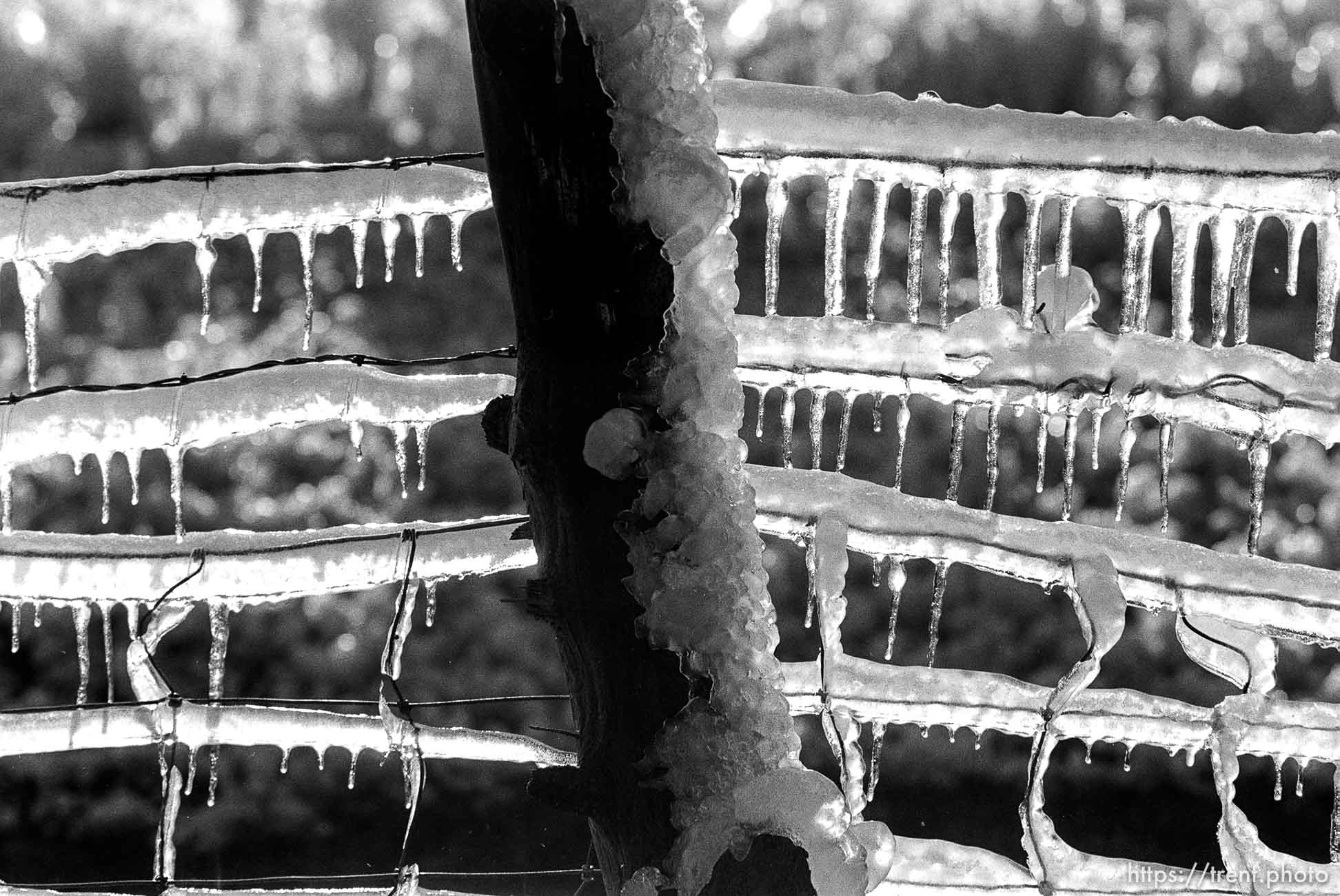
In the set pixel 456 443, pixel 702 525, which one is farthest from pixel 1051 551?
pixel 456 443

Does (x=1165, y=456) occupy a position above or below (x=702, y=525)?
below

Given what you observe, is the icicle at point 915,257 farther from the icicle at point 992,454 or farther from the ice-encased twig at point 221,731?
the ice-encased twig at point 221,731

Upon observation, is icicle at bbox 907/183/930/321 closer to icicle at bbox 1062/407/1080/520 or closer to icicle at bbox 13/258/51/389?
icicle at bbox 1062/407/1080/520

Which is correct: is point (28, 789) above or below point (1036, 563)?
below

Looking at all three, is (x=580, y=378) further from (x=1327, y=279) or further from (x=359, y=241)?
(x=1327, y=279)

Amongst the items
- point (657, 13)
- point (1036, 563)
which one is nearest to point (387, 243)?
point (657, 13)

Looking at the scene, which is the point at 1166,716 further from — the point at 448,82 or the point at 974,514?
the point at 448,82
